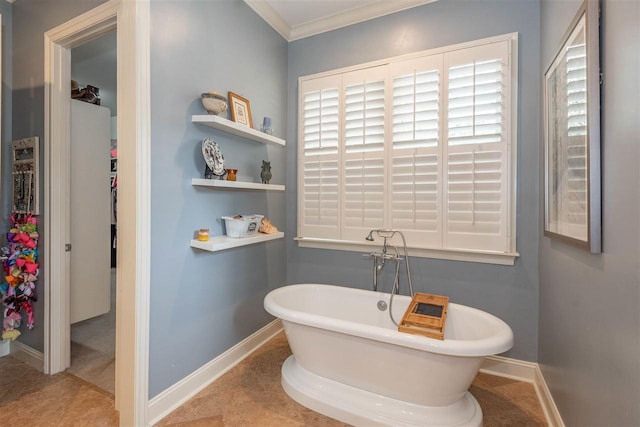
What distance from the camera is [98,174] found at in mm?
2949

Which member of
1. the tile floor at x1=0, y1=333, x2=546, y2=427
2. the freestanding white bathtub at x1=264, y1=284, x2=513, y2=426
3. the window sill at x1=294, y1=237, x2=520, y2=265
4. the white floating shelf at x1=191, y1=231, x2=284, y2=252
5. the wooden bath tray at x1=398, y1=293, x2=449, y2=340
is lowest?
the tile floor at x1=0, y1=333, x2=546, y2=427

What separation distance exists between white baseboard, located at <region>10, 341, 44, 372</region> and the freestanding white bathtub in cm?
181

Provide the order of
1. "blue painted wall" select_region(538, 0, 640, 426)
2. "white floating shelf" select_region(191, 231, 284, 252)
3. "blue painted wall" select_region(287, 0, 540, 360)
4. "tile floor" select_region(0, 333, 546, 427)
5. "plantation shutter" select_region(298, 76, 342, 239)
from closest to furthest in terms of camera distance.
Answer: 1. "blue painted wall" select_region(538, 0, 640, 426)
2. "tile floor" select_region(0, 333, 546, 427)
3. "white floating shelf" select_region(191, 231, 284, 252)
4. "blue painted wall" select_region(287, 0, 540, 360)
5. "plantation shutter" select_region(298, 76, 342, 239)

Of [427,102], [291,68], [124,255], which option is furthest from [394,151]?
[124,255]

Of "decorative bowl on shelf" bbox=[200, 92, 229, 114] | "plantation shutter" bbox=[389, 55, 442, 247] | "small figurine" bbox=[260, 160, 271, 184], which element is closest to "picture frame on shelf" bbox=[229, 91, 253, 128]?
"decorative bowl on shelf" bbox=[200, 92, 229, 114]

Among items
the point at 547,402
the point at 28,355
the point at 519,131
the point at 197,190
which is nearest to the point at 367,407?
the point at 547,402

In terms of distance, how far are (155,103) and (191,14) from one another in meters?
0.69

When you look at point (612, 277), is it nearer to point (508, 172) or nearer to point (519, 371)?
point (508, 172)

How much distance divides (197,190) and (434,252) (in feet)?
5.94

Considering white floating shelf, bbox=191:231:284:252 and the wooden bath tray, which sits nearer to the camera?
the wooden bath tray

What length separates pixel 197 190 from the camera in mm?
1961

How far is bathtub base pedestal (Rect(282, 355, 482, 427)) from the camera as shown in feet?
5.21

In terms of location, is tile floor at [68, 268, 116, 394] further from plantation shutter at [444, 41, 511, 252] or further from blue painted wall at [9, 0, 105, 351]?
plantation shutter at [444, 41, 511, 252]

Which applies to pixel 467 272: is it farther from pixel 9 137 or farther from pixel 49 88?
pixel 9 137
